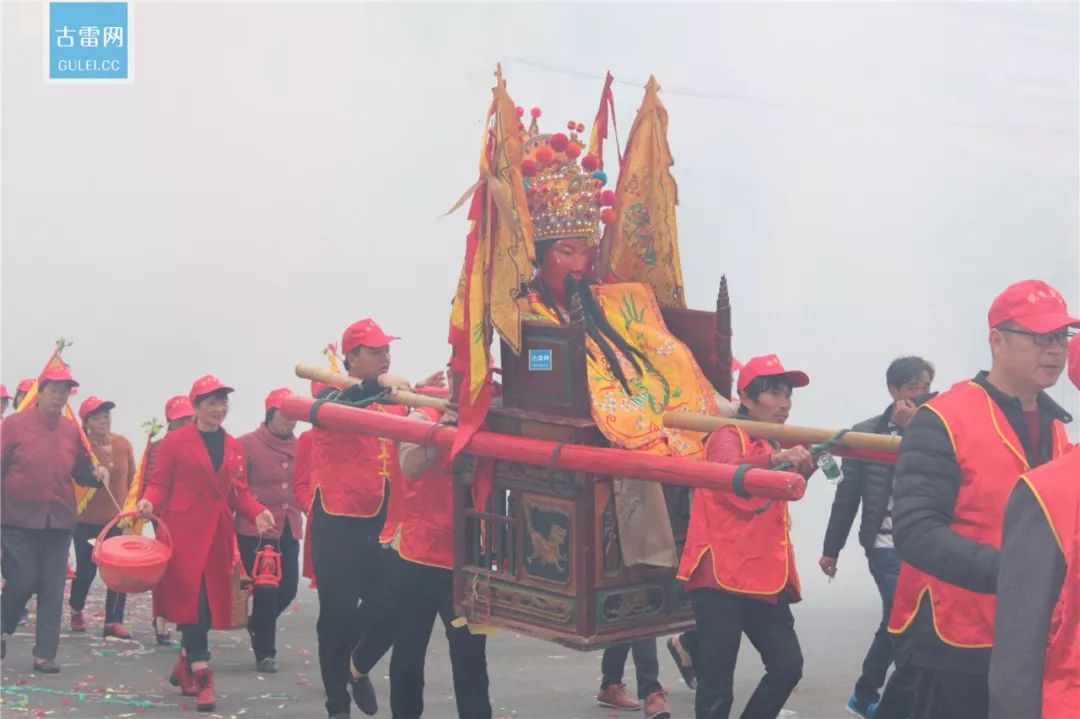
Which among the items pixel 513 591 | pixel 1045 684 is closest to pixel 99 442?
pixel 513 591

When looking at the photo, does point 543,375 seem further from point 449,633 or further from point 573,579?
point 449,633

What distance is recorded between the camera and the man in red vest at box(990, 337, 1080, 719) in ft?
9.95

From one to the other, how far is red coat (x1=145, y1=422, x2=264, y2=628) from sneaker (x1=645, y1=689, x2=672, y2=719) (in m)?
2.24

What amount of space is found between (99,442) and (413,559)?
4780 millimetres

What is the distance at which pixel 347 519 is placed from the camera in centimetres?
720

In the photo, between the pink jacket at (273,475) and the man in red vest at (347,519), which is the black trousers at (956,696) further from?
the pink jacket at (273,475)

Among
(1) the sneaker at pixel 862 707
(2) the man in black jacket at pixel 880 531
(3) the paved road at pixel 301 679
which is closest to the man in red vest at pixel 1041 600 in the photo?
(2) the man in black jacket at pixel 880 531

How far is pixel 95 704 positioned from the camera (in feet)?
25.5

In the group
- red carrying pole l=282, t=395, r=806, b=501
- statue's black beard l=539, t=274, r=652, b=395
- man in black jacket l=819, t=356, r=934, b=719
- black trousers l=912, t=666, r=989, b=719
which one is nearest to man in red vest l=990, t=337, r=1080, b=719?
black trousers l=912, t=666, r=989, b=719

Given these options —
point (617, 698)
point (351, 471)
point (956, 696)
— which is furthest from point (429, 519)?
point (956, 696)

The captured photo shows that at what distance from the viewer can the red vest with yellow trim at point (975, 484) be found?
3.99 m

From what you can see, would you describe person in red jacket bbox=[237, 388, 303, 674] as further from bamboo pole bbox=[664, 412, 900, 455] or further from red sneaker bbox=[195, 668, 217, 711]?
bamboo pole bbox=[664, 412, 900, 455]

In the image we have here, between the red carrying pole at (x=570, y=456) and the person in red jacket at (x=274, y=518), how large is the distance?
287 cm

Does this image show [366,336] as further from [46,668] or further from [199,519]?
[46,668]
